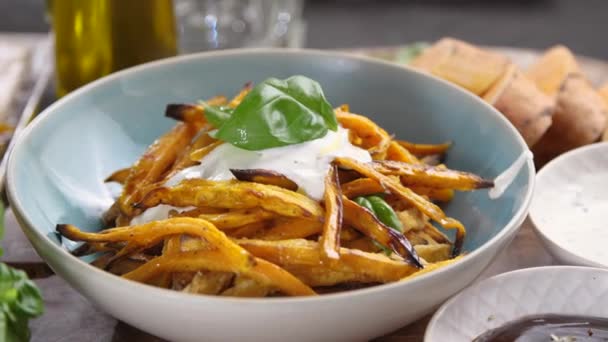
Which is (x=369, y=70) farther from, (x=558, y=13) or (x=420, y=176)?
(x=558, y=13)

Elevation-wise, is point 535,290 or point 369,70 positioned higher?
point 369,70

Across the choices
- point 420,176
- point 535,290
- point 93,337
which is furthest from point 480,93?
point 93,337

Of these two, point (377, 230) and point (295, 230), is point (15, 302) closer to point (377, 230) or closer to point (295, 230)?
point (295, 230)

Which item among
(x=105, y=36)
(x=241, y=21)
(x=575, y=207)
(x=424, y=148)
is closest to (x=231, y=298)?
(x=424, y=148)

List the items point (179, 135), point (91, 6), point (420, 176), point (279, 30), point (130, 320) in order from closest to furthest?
1. point (130, 320)
2. point (420, 176)
3. point (179, 135)
4. point (91, 6)
5. point (279, 30)

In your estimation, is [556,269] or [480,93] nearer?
[556,269]

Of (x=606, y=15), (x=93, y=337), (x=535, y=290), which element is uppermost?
(x=535, y=290)

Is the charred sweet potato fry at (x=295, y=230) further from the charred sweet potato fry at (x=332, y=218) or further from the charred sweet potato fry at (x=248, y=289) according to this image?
the charred sweet potato fry at (x=248, y=289)
